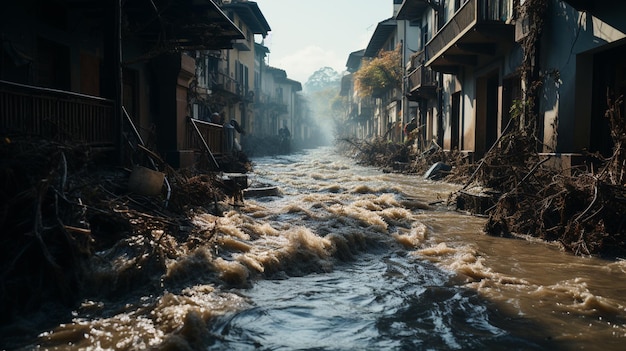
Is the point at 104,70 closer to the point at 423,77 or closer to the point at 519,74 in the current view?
the point at 519,74

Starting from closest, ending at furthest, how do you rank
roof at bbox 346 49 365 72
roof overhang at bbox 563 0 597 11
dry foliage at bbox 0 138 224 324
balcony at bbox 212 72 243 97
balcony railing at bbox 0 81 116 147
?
dry foliage at bbox 0 138 224 324 → balcony railing at bbox 0 81 116 147 → roof overhang at bbox 563 0 597 11 → balcony at bbox 212 72 243 97 → roof at bbox 346 49 365 72

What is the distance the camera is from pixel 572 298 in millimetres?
4543

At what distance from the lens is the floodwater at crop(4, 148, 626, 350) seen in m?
3.58

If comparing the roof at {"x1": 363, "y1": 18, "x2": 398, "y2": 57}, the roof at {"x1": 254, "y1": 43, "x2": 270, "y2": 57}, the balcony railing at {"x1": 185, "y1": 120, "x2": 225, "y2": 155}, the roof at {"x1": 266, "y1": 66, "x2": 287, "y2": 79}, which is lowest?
the balcony railing at {"x1": 185, "y1": 120, "x2": 225, "y2": 155}

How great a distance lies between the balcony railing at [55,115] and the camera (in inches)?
237

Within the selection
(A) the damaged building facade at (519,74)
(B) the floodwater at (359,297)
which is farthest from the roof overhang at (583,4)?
(B) the floodwater at (359,297)

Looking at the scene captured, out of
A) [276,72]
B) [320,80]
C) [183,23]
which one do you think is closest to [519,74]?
[183,23]

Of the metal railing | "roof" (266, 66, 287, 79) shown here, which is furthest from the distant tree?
the metal railing

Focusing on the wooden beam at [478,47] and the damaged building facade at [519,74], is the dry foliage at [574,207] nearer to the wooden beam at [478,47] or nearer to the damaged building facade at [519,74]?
the damaged building facade at [519,74]

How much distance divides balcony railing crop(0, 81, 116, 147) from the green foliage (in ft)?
84.4

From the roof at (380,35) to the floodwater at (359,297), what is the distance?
1122 inches

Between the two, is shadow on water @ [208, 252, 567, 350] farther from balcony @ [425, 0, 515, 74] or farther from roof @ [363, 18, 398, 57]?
roof @ [363, 18, 398, 57]

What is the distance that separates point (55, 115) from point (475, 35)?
34.7 feet

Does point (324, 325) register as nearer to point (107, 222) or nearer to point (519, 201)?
point (107, 222)
